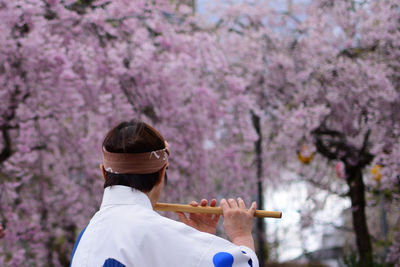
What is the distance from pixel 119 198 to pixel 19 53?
3.55m

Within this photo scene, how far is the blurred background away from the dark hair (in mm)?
3171

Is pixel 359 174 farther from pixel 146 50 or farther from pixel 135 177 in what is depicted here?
pixel 135 177

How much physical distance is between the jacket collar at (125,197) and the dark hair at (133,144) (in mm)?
17

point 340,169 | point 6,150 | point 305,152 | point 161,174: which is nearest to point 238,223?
point 161,174

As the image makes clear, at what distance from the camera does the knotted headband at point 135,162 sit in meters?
1.81

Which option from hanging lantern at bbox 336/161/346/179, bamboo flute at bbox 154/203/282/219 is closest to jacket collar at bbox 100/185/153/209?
bamboo flute at bbox 154/203/282/219

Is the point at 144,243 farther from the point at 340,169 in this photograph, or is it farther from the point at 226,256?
the point at 340,169

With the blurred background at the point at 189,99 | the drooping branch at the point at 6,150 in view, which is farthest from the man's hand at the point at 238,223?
the drooping branch at the point at 6,150

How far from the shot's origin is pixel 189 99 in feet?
20.0

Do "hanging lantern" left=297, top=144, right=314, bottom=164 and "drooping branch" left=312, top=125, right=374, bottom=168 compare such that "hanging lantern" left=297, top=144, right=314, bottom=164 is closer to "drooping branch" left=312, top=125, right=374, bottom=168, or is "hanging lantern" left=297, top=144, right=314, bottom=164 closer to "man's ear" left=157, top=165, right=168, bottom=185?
"drooping branch" left=312, top=125, right=374, bottom=168

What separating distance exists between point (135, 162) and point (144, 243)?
0.29 m

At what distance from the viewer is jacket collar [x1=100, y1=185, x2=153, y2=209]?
1.80 metres

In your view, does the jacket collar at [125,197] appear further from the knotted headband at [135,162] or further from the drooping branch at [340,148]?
the drooping branch at [340,148]

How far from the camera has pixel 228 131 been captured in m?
6.36
